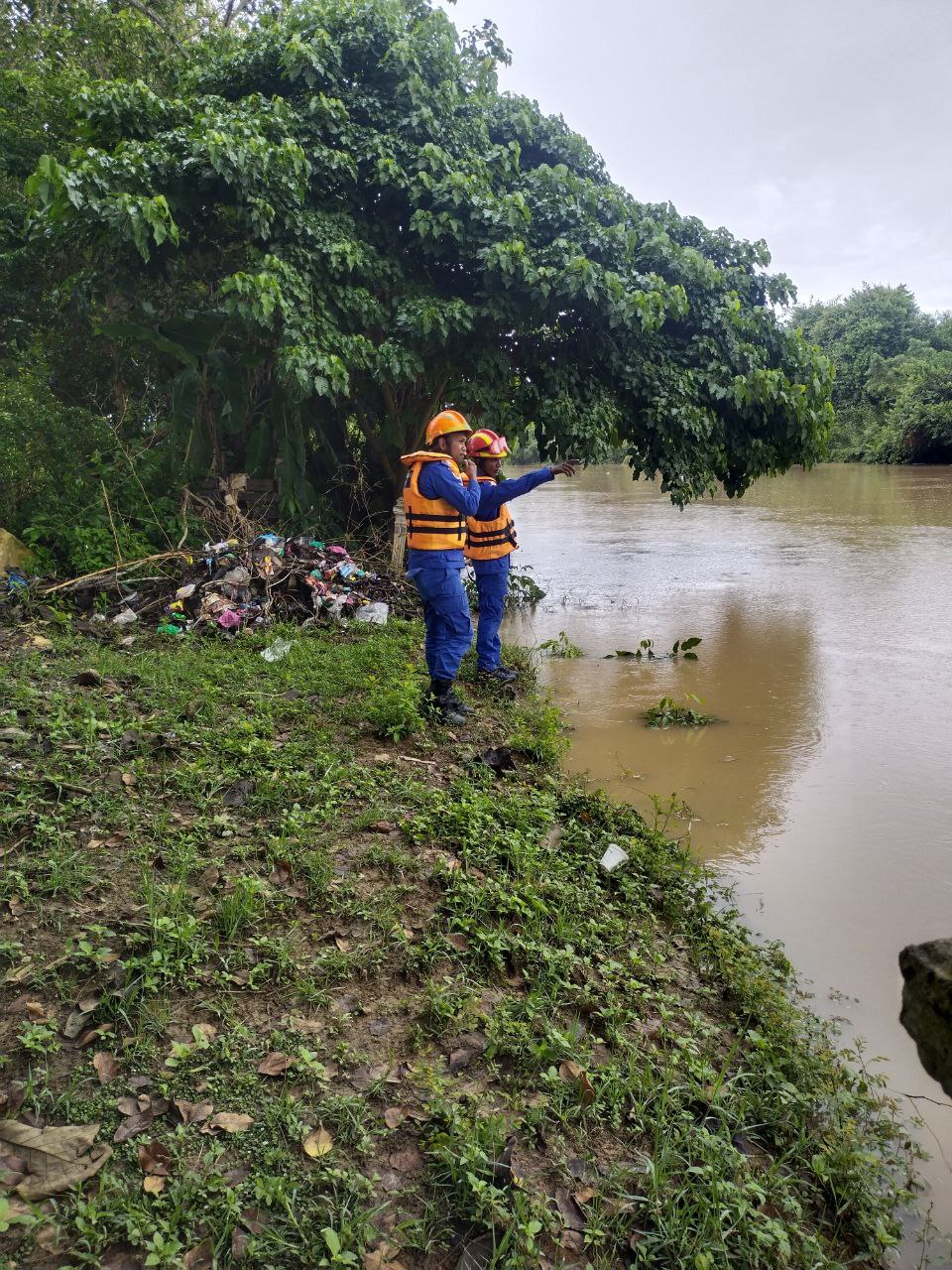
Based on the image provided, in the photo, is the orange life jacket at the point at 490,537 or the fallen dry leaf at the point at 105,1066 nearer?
the fallen dry leaf at the point at 105,1066

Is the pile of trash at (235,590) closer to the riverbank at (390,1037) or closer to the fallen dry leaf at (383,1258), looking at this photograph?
the riverbank at (390,1037)

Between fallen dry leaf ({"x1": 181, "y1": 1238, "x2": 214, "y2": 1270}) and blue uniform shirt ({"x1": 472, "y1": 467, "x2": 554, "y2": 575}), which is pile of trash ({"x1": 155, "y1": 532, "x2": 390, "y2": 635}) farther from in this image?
fallen dry leaf ({"x1": 181, "y1": 1238, "x2": 214, "y2": 1270})

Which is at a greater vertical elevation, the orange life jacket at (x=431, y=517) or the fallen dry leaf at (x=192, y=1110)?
the orange life jacket at (x=431, y=517)

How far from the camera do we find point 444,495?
5.19 metres

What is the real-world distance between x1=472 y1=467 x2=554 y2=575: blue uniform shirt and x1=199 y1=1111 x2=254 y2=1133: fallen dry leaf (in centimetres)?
370

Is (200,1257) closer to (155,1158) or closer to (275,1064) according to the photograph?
(155,1158)

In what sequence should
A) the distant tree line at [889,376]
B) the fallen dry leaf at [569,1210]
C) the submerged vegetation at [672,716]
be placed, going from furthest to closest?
the distant tree line at [889,376] < the submerged vegetation at [672,716] < the fallen dry leaf at [569,1210]

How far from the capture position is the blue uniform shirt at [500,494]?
5648 mm

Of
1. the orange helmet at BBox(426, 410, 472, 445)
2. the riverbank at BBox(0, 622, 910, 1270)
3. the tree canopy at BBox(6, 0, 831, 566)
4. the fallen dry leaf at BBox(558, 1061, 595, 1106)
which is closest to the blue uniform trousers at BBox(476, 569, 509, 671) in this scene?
the orange helmet at BBox(426, 410, 472, 445)

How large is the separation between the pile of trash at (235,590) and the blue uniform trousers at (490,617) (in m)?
1.49

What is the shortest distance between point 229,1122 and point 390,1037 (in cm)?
57

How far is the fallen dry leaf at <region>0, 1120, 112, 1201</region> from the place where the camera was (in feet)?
6.53

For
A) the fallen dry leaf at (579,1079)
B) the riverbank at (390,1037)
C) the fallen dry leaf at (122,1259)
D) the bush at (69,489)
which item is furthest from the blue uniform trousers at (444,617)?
the bush at (69,489)

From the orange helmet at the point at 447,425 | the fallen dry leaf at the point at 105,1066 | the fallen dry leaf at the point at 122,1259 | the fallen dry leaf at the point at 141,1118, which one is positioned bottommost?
the fallen dry leaf at the point at 122,1259
